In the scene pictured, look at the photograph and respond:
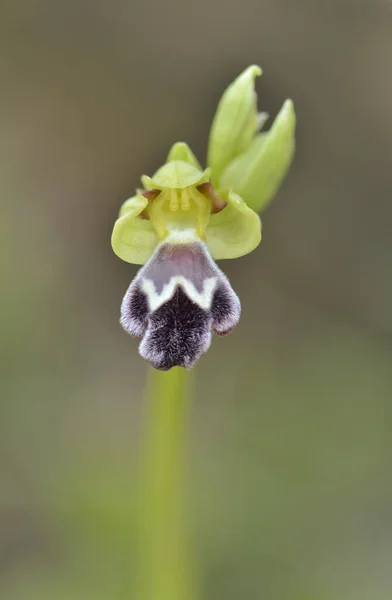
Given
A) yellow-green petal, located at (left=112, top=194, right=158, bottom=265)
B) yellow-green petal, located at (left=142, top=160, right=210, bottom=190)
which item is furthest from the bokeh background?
yellow-green petal, located at (left=142, top=160, right=210, bottom=190)

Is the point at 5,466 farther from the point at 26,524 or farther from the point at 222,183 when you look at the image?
the point at 222,183

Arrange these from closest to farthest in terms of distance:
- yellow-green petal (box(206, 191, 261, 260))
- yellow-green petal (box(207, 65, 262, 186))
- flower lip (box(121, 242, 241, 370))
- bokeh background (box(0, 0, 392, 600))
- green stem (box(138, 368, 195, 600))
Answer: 1. flower lip (box(121, 242, 241, 370))
2. yellow-green petal (box(206, 191, 261, 260))
3. yellow-green petal (box(207, 65, 262, 186))
4. green stem (box(138, 368, 195, 600))
5. bokeh background (box(0, 0, 392, 600))

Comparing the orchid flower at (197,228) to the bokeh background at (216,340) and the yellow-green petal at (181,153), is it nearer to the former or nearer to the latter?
the yellow-green petal at (181,153)

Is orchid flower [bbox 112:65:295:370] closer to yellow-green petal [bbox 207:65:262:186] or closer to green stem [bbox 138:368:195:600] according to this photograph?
yellow-green petal [bbox 207:65:262:186]

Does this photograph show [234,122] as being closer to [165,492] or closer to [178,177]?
[178,177]

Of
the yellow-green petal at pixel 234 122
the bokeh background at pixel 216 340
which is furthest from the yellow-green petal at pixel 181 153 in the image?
the bokeh background at pixel 216 340

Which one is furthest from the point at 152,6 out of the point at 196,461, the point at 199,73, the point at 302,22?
the point at 196,461
